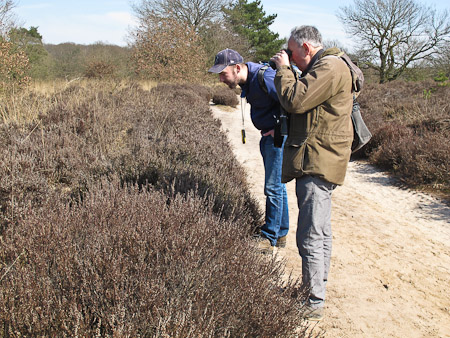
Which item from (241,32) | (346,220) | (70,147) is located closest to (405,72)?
(241,32)

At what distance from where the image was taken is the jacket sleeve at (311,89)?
2.06m

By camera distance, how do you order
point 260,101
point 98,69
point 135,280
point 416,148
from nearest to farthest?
point 135,280, point 260,101, point 416,148, point 98,69

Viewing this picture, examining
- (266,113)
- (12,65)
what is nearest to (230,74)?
(266,113)

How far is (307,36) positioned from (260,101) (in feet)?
2.88

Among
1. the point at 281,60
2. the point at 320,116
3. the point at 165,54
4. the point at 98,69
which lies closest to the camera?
A: the point at 320,116

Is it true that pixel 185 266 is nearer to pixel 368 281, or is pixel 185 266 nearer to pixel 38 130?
pixel 368 281

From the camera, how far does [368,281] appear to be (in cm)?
308

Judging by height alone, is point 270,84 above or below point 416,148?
above

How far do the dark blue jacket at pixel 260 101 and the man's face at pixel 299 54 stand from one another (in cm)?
59

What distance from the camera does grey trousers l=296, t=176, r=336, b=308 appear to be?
2.29 metres

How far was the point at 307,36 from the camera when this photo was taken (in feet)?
7.35

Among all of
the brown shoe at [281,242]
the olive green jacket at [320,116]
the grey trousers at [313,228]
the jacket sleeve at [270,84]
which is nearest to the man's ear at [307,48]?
the olive green jacket at [320,116]

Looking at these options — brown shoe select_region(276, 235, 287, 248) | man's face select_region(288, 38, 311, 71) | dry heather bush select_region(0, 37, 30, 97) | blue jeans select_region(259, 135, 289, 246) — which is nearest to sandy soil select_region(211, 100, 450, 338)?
brown shoe select_region(276, 235, 287, 248)

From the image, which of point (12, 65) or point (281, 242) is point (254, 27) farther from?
point (281, 242)
